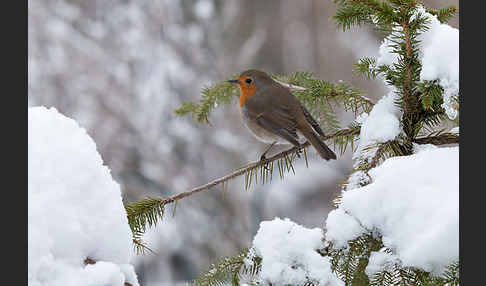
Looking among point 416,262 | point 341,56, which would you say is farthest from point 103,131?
point 416,262

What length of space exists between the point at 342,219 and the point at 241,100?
65.4 inches

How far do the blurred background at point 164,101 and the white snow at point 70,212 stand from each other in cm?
327

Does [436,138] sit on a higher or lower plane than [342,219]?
higher

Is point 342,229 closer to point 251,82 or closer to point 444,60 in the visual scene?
point 444,60

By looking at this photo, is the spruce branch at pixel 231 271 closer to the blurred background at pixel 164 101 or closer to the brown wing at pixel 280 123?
the brown wing at pixel 280 123

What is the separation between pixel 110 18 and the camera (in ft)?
15.4

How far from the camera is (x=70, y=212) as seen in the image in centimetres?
94

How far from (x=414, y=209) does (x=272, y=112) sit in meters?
1.62

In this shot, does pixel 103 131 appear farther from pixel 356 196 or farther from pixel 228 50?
pixel 356 196

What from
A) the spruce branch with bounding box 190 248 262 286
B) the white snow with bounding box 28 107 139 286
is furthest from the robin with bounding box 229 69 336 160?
the white snow with bounding box 28 107 139 286

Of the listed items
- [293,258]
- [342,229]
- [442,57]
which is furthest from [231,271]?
[442,57]

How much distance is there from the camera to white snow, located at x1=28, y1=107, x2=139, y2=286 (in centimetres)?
88

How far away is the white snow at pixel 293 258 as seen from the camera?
3.82 ft

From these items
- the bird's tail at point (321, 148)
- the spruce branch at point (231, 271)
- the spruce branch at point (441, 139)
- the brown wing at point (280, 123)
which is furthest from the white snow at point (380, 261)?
the brown wing at point (280, 123)
